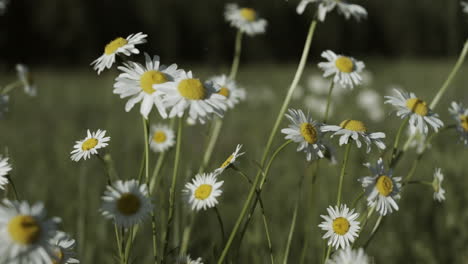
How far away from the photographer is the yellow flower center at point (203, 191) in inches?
31.7

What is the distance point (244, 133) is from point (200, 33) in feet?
16.3

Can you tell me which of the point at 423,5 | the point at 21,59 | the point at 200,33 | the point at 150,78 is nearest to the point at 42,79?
the point at 21,59

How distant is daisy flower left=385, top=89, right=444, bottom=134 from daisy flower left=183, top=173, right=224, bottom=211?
0.35 metres

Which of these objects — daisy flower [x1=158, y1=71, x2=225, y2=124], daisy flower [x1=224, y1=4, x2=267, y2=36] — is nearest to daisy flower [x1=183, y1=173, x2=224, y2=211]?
daisy flower [x1=158, y1=71, x2=225, y2=124]

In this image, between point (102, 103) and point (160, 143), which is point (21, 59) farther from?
point (160, 143)

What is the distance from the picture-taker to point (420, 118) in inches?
32.2

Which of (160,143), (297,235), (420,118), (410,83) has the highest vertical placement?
(420,118)

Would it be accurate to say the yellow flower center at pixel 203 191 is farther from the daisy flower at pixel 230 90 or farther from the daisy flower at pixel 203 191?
the daisy flower at pixel 230 90

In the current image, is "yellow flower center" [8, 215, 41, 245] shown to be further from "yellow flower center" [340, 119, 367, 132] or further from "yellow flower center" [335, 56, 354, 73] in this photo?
"yellow flower center" [335, 56, 354, 73]

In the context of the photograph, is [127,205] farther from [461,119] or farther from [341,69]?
[461,119]

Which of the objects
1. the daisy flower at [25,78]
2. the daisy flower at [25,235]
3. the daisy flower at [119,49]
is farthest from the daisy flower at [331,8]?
the daisy flower at [25,78]

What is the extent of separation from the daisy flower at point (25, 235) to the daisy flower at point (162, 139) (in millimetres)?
595

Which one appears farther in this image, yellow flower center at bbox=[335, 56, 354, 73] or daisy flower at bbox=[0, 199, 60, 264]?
yellow flower center at bbox=[335, 56, 354, 73]

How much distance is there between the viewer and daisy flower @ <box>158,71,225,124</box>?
670 mm
